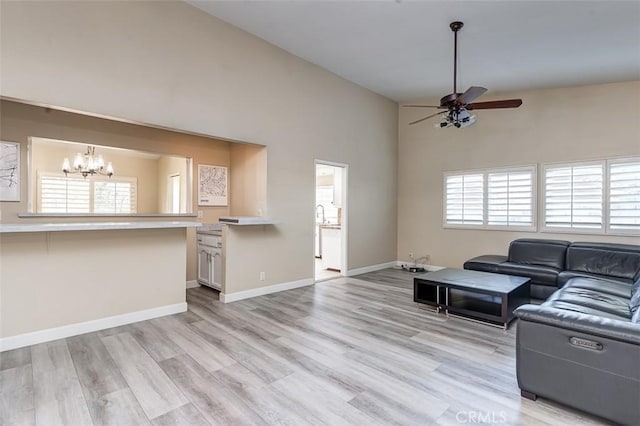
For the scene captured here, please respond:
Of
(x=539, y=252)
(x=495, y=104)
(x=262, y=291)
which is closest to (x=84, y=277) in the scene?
(x=262, y=291)

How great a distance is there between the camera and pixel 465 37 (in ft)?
13.2

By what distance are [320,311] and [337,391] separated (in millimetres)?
1780

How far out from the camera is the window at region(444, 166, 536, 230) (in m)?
5.57

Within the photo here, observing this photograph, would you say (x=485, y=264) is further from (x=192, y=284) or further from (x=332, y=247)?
(x=192, y=284)

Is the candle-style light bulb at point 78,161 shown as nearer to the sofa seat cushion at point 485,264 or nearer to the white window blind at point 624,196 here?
the sofa seat cushion at point 485,264

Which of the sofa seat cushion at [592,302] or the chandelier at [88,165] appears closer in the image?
the sofa seat cushion at [592,302]

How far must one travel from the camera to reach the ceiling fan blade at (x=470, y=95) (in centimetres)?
319

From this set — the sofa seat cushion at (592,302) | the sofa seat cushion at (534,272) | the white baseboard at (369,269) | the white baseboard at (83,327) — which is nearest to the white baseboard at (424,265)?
the white baseboard at (369,269)

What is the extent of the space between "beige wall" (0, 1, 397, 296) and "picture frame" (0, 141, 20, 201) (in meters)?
1.16

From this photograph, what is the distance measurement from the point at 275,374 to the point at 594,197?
548cm

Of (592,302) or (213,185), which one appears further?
(213,185)

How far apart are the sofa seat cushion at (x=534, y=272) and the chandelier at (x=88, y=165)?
229 inches

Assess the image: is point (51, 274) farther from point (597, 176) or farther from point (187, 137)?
point (597, 176)

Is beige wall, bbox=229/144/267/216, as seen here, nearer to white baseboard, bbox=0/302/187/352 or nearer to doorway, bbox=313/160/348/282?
doorway, bbox=313/160/348/282
